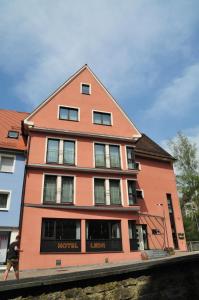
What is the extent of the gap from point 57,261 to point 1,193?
22.4 ft

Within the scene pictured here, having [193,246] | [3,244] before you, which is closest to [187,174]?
[193,246]

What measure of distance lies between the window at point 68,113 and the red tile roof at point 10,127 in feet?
13.8

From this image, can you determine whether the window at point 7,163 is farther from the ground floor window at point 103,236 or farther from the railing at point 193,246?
the railing at point 193,246

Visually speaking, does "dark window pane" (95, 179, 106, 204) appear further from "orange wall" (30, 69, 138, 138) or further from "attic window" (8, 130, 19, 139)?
"attic window" (8, 130, 19, 139)

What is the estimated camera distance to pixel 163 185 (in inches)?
1151

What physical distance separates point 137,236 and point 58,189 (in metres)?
8.47

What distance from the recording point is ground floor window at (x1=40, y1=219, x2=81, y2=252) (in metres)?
19.6

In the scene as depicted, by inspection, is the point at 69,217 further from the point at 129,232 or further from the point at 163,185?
the point at 163,185

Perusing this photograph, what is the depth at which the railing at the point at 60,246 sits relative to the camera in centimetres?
1942

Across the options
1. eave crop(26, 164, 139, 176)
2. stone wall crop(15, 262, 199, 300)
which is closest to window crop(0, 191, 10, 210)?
eave crop(26, 164, 139, 176)

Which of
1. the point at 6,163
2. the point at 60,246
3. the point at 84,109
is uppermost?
the point at 84,109

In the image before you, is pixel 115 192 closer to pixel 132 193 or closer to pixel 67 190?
pixel 132 193

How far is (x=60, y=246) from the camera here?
64.8ft

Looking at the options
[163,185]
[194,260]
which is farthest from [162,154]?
[194,260]
